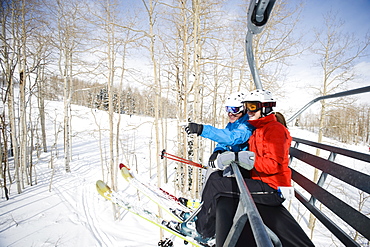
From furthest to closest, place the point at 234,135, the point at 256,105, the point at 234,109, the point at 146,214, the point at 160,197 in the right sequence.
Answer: the point at 160,197 < the point at 146,214 < the point at 234,109 < the point at 234,135 < the point at 256,105

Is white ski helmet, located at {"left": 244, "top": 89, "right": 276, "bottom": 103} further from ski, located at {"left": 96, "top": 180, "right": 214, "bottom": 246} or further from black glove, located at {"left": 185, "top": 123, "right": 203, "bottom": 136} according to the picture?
ski, located at {"left": 96, "top": 180, "right": 214, "bottom": 246}

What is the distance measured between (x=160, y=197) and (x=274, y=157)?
3.12 metres

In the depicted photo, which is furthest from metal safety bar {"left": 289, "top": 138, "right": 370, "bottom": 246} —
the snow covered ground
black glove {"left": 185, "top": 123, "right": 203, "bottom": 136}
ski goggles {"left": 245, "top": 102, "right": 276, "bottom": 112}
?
the snow covered ground

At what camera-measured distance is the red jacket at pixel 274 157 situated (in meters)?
1.66

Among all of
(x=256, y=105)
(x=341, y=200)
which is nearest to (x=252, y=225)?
(x=341, y=200)

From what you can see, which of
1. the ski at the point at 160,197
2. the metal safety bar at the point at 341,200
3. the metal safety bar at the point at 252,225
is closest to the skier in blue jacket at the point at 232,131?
the metal safety bar at the point at 341,200

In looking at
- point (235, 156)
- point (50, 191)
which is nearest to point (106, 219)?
point (50, 191)

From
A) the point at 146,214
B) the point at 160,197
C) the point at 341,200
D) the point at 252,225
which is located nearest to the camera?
the point at 252,225

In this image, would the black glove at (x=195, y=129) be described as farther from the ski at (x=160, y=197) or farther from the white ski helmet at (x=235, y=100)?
the ski at (x=160, y=197)

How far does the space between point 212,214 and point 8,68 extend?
39.5 ft

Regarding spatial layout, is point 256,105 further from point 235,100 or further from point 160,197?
point 160,197

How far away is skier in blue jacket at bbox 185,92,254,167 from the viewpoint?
96.0 inches

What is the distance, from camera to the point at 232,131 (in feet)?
8.11

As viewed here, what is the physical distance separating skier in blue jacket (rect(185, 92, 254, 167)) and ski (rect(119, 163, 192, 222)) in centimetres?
166
